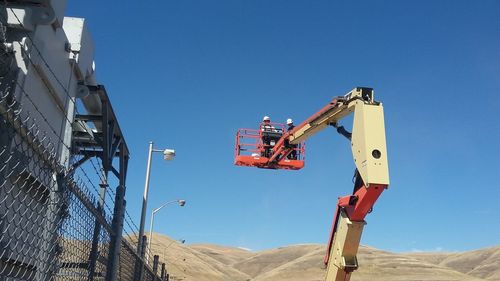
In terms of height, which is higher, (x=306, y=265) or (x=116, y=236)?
(x=306, y=265)

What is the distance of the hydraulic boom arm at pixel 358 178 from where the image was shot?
10.3 m

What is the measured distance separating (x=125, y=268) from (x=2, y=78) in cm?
481

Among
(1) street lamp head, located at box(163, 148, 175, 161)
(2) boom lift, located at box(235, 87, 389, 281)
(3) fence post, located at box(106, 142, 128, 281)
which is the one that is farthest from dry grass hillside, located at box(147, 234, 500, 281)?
(3) fence post, located at box(106, 142, 128, 281)

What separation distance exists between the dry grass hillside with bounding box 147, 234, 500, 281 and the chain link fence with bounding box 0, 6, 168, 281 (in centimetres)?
5929

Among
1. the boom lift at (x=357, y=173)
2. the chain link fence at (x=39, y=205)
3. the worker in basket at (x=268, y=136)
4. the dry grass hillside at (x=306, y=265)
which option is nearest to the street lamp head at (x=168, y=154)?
the worker in basket at (x=268, y=136)

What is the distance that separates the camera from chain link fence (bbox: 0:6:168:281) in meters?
4.06

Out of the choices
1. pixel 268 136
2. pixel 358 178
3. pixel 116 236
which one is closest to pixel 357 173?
pixel 358 178

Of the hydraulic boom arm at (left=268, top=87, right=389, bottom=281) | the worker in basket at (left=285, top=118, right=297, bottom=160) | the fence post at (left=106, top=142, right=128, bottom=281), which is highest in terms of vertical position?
the worker in basket at (left=285, top=118, right=297, bottom=160)

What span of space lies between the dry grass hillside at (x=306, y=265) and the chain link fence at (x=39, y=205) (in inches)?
2334

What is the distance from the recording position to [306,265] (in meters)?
126

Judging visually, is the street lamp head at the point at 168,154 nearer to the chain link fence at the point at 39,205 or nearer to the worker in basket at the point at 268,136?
the worker in basket at the point at 268,136

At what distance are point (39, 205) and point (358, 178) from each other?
6.95 metres

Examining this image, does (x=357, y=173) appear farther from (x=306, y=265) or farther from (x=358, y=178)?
(x=306, y=265)

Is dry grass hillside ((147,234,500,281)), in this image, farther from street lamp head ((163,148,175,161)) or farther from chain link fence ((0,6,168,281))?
chain link fence ((0,6,168,281))
